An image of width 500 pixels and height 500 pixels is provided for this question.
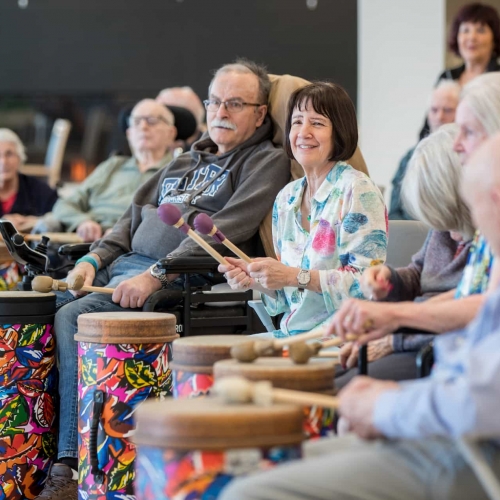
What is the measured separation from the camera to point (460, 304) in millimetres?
1773

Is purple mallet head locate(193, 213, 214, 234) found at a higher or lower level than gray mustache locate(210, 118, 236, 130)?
lower

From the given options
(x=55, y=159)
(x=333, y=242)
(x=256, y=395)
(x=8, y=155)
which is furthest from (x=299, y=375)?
(x=55, y=159)

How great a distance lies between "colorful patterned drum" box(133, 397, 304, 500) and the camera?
1.53 metres

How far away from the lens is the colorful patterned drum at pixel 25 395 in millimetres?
2908

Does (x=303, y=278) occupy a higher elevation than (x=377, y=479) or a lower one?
higher

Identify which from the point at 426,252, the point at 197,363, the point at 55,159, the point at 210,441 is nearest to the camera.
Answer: the point at 210,441

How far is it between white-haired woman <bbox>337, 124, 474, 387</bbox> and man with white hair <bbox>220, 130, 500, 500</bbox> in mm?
420

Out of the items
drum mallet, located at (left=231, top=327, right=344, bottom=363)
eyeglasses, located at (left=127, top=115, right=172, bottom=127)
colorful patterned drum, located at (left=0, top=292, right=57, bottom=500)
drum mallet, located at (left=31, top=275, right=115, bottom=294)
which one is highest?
eyeglasses, located at (left=127, top=115, right=172, bottom=127)

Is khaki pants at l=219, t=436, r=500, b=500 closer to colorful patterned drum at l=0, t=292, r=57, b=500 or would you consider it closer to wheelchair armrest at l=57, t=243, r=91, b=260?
colorful patterned drum at l=0, t=292, r=57, b=500

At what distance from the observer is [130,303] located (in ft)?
10.2

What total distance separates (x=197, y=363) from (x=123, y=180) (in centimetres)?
304

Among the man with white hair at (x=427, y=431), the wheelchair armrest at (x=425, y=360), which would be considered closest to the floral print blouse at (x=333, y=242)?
the wheelchair armrest at (x=425, y=360)

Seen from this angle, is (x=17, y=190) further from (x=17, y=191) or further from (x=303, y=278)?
(x=303, y=278)

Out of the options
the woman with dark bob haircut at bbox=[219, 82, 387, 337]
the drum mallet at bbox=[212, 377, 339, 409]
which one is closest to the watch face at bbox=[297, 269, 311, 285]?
the woman with dark bob haircut at bbox=[219, 82, 387, 337]
